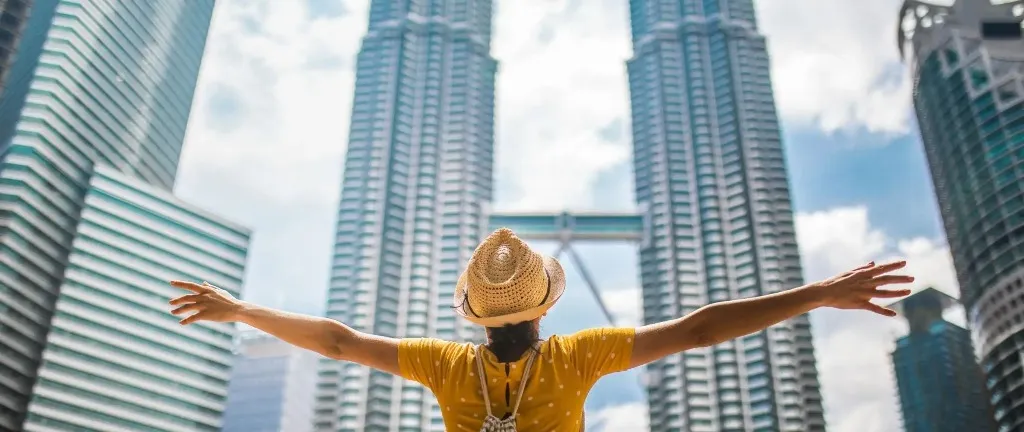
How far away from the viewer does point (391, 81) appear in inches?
5098

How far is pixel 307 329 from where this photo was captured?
367cm

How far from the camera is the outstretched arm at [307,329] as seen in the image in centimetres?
367

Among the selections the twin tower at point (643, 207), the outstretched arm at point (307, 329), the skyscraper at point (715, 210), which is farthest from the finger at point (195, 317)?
the skyscraper at point (715, 210)

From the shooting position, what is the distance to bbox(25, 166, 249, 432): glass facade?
90.1 m

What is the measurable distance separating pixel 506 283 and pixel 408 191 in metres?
118

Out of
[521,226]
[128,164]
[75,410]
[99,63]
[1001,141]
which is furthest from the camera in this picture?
[521,226]

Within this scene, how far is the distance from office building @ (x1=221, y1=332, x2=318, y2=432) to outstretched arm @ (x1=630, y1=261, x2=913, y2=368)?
152 metres

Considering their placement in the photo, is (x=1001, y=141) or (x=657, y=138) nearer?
(x=1001, y=141)

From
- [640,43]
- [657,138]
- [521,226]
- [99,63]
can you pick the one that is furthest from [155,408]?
[640,43]

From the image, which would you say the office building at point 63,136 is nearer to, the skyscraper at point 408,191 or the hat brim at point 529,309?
the skyscraper at point 408,191

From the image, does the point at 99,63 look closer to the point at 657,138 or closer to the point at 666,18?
the point at 657,138

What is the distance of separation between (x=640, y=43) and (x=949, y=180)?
59821mm

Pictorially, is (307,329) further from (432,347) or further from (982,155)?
(982,155)

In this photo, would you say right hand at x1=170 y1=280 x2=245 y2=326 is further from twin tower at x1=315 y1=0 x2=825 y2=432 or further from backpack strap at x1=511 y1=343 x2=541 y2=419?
twin tower at x1=315 y1=0 x2=825 y2=432
